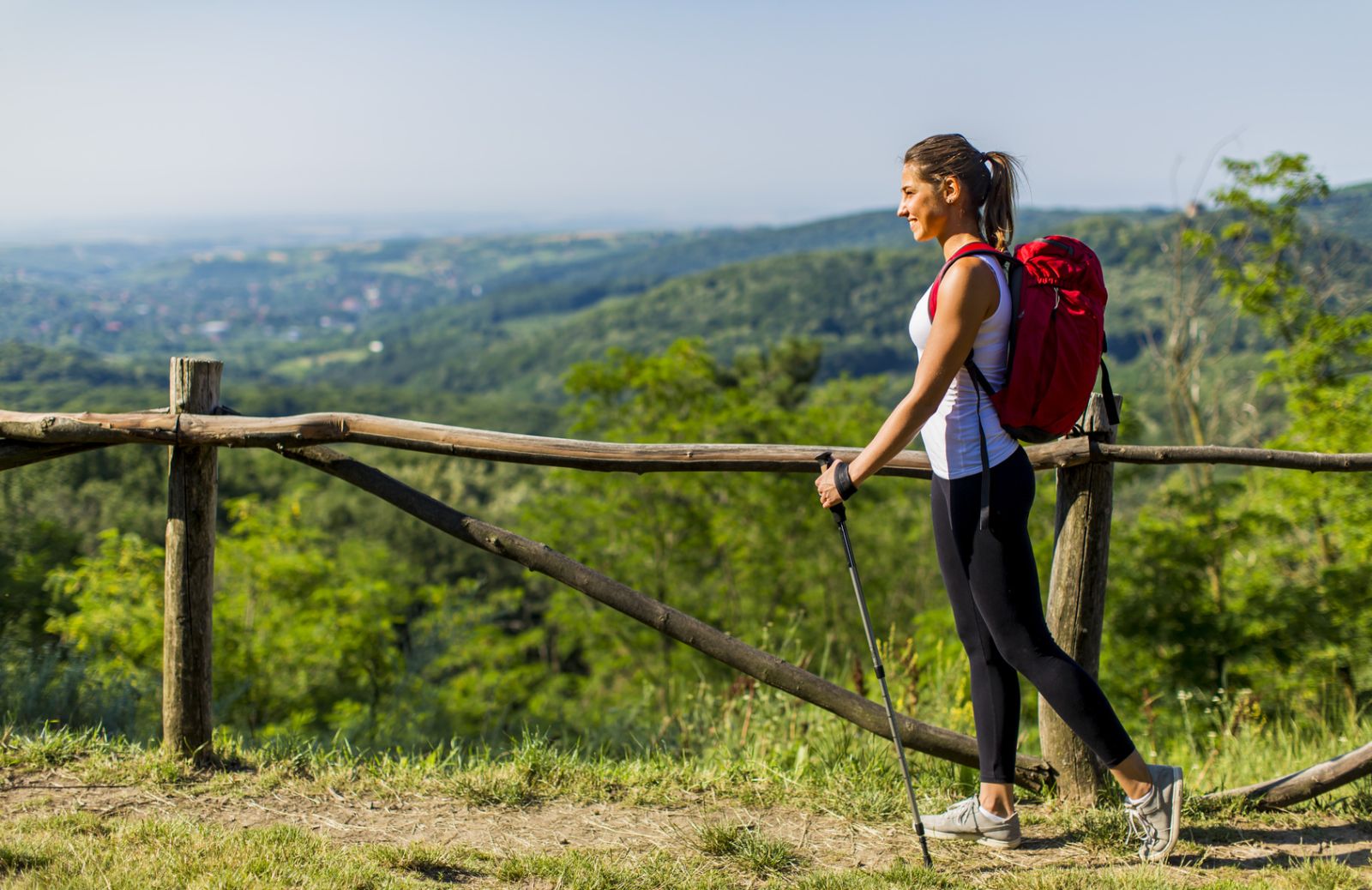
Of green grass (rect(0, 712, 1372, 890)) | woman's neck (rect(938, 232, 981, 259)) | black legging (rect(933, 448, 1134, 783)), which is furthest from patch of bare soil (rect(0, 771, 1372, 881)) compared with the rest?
woman's neck (rect(938, 232, 981, 259))

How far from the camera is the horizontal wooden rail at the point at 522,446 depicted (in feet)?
9.02

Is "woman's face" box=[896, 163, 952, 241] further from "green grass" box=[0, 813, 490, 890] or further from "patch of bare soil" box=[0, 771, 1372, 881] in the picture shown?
"green grass" box=[0, 813, 490, 890]

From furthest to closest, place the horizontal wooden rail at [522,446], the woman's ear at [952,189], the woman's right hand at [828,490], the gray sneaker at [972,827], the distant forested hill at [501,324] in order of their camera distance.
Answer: the distant forested hill at [501,324], the horizontal wooden rail at [522,446], the gray sneaker at [972,827], the woman's right hand at [828,490], the woman's ear at [952,189]

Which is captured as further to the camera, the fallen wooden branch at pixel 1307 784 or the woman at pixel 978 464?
the fallen wooden branch at pixel 1307 784

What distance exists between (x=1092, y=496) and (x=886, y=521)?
818 inches

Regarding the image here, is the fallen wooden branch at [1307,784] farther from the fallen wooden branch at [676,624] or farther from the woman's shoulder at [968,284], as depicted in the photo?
the woman's shoulder at [968,284]

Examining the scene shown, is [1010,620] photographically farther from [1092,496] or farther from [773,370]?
[773,370]

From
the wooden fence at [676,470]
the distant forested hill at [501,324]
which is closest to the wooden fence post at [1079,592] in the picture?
the wooden fence at [676,470]

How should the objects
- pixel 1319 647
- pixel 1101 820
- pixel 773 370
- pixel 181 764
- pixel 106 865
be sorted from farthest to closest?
pixel 773 370, pixel 1319 647, pixel 181 764, pixel 1101 820, pixel 106 865

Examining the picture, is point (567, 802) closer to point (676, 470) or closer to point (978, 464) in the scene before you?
point (676, 470)

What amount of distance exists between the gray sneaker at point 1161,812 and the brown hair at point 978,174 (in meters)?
1.42

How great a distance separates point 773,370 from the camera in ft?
148

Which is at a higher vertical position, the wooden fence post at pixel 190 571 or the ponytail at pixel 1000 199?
the ponytail at pixel 1000 199

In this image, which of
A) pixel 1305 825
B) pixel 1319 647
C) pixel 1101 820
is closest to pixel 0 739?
pixel 1101 820
